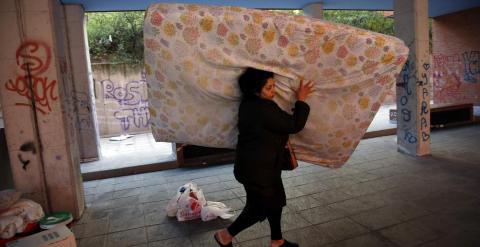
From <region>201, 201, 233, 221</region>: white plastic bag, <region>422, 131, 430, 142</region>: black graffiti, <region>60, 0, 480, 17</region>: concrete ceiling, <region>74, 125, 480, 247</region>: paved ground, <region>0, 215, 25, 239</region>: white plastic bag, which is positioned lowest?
<region>74, 125, 480, 247</region>: paved ground

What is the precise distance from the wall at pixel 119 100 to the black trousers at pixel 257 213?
11.1 meters

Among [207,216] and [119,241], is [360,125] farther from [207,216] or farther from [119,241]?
[119,241]

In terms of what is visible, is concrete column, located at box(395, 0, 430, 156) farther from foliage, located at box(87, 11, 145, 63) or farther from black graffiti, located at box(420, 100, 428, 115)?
foliage, located at box(87, 11, 145, 63)

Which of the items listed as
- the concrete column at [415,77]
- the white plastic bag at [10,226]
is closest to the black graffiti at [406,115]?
the concrete column at [415,77]

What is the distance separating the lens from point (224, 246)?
312 centimetres

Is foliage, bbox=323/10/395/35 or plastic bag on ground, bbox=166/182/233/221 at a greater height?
foliage, bbox=323/10/395/35

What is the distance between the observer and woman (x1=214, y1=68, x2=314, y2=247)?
264cm

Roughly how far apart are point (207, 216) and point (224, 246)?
104cm

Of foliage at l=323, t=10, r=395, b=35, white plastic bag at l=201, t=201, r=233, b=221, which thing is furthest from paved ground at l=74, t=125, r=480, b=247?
foliage at l=323, t=10, r=395, b=35

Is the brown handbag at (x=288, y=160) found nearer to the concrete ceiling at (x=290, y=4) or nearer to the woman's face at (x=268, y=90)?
the woman's face at (x=268, y=90)

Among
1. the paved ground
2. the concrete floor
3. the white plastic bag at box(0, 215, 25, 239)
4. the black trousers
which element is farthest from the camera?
the concrete floor

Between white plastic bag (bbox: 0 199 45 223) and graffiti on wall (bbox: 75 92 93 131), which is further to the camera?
graffiti on wall (bbox: 75 92 93 131)

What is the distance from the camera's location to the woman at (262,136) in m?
2.64

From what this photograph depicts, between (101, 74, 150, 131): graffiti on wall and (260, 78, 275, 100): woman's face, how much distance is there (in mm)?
11413
